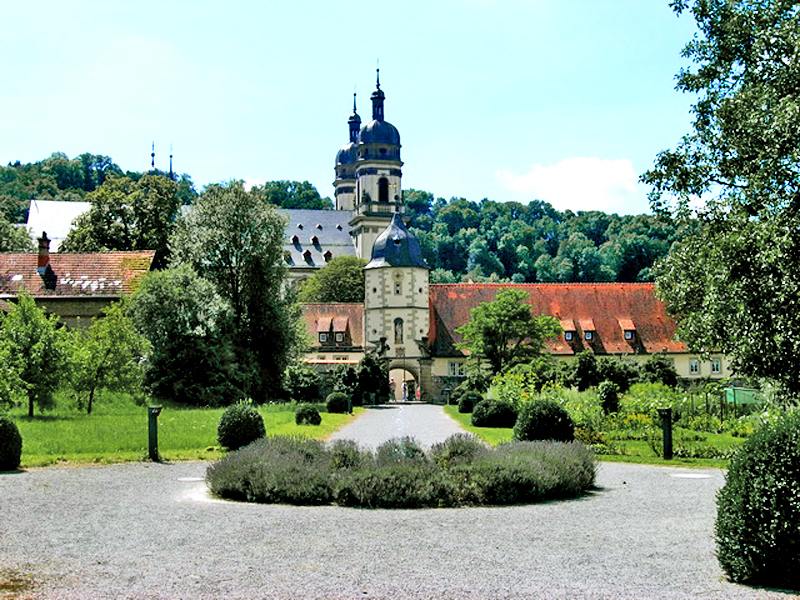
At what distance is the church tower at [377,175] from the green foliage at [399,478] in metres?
92.6

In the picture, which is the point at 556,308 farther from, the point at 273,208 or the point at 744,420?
the point at 744,420

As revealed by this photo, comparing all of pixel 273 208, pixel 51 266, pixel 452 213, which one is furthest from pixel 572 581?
pixel 452 213

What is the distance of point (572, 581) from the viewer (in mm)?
8594

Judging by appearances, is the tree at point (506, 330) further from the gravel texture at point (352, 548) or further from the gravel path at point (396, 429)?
the gravel texture at point (352, 548)

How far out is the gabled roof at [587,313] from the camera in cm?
5916

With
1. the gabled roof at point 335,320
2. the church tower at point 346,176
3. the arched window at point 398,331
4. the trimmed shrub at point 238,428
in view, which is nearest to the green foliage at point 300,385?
the arched window at point 398,331

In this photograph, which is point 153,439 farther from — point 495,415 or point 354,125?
point 354,125

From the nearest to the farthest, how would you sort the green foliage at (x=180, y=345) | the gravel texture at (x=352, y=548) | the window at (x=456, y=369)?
the gravel texture at (x=352, y=548)
the green foliage at (x=180, y=345)
the window at (x=456, y=369)

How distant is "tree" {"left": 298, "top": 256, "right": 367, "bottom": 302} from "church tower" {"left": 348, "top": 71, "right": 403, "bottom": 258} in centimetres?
1535

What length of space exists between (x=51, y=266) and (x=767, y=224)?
3807 centimetres

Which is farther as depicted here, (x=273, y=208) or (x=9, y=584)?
(x=273, y=208)

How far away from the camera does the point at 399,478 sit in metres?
13.5

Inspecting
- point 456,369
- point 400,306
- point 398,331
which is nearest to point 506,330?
point 456,369

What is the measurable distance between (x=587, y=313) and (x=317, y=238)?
2387 inches
